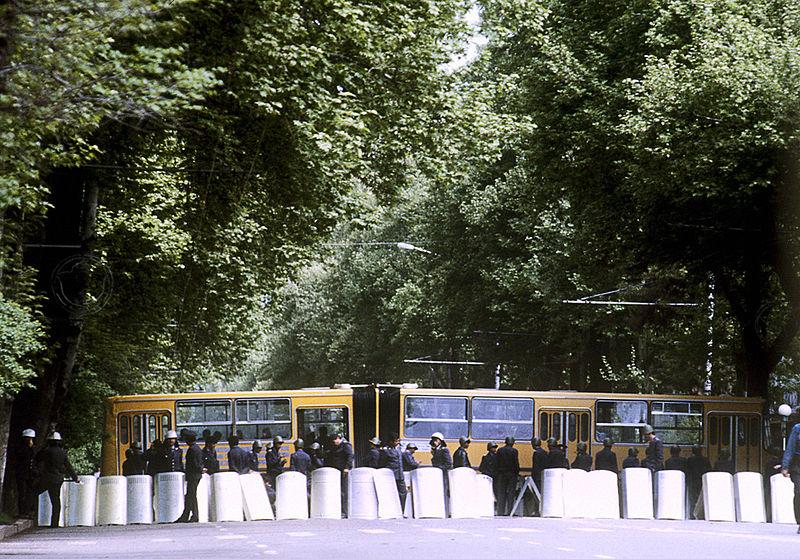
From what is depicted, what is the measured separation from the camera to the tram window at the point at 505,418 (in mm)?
38062

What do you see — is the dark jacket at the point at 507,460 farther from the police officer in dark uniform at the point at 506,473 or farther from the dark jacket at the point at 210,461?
the dark jacket at the point at 210,461

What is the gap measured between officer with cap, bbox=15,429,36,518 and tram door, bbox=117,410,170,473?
9405mm

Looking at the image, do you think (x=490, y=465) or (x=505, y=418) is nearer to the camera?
(x=490, y=465)

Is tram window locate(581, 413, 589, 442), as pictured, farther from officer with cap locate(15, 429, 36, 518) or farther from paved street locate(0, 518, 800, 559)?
paved street locate(0, 518, 800, 559)

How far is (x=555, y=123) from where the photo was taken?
114ft

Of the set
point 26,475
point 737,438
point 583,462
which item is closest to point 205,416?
point 26,475

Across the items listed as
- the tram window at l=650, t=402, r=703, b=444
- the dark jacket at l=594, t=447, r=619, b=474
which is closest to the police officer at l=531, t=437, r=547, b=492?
the dark jacket at l=594, t=447, r=619, b=474

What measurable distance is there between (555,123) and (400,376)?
31692 mm

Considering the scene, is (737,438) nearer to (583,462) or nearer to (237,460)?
(583,462)

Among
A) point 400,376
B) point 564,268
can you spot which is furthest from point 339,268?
point 564,268

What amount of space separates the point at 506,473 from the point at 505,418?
10.8 metres

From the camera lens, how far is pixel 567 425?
38.2 meters

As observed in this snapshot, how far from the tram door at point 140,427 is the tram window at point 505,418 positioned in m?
7.63

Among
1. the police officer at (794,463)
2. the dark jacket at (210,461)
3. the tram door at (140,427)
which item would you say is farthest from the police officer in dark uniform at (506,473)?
the tram door at (140,427)
